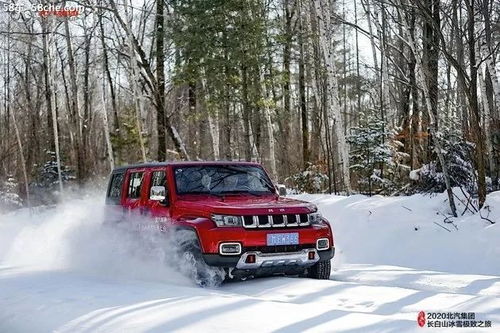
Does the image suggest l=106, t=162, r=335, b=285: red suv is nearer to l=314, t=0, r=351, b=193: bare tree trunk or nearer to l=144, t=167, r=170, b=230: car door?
l=144, t=167, r=170, b=230: car door

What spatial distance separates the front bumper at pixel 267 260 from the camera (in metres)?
6.73

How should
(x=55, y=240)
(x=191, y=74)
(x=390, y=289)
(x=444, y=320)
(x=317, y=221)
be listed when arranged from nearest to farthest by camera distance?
(x=444, y=320) < (x=390, y=289) < (x=317, y=221) < (x=55, y=240) < (x=191, y=74)

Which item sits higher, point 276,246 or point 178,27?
point 178,27

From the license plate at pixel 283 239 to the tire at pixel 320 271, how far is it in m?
0.70

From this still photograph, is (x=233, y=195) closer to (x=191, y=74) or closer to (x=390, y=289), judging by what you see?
(x=390, y=289)

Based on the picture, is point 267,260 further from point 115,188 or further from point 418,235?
point 418,235

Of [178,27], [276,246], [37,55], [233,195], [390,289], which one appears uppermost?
[37,55]

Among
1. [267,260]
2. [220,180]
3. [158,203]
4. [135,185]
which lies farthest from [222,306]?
[135,185]

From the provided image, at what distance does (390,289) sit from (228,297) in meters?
2.00

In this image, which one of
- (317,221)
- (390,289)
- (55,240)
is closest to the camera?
(390,289)

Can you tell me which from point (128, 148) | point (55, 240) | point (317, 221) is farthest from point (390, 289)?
point (128, 148)

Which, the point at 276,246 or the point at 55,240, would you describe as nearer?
the point at 276,246

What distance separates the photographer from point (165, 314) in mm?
5137

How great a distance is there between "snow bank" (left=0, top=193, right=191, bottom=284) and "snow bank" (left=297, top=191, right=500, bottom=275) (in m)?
3.35
